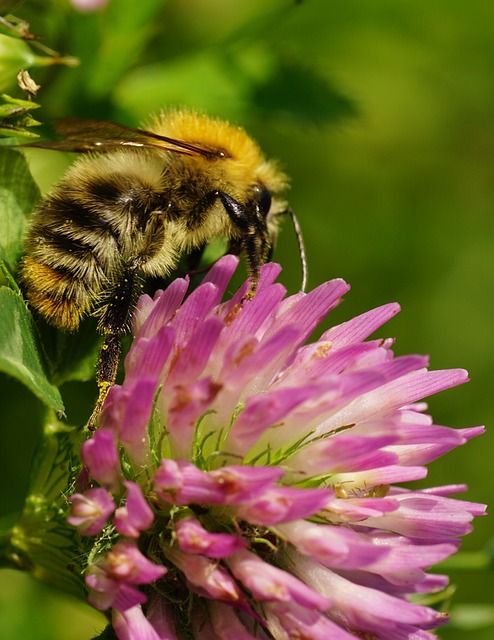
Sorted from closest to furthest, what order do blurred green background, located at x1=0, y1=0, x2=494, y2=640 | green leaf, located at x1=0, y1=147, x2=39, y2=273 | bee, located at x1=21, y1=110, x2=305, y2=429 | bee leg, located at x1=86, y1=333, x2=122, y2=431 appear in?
bee leg, located at x1=86, y1=333, x2=122, y2=431 < bee, located at x1=21, y1=110, x2=305, y2=429 < green leaf, located at x1=0, y1=147, x2=39, y2=273 < blurred green background, located at x1=0, y1=0, x2=494, y2=640

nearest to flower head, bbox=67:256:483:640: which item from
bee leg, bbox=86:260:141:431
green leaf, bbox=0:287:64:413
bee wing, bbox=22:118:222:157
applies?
bee leg, bbox=86:260:141:431

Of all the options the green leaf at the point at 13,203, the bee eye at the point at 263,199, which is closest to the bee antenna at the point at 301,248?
the bee eye at the point at 263,199

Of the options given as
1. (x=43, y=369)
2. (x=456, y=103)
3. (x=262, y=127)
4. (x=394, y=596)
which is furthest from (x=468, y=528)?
(x=456, y=103)

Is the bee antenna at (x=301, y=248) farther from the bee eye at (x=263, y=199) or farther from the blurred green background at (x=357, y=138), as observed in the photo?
the blurred green background at (x=357, y=138)

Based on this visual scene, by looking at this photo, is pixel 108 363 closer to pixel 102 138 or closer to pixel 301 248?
pixel 102 138

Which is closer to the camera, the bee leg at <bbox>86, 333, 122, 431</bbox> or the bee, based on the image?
the bee leg at <bbox>86, 333, 122, 431</bbox>

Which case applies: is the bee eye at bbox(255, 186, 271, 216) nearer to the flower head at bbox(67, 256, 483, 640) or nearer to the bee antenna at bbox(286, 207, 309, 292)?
the bee antenna at bbox(286, 207, 309, 292)

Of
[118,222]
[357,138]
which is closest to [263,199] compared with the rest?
[118,222]
